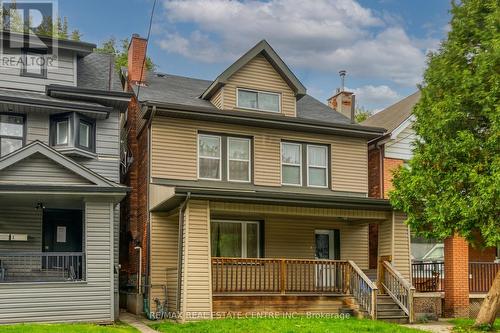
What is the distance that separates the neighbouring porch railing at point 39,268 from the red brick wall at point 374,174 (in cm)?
1143

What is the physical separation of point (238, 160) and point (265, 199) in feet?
13.3

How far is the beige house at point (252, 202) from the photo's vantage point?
1588cm

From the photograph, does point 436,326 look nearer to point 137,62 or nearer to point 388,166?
point 388,166

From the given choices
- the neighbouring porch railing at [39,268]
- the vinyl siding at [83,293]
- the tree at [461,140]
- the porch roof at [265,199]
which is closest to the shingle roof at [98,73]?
the porch roof at [265,199]

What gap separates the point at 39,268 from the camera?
16.1 metres

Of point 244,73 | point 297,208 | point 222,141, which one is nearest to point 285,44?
point 244,73

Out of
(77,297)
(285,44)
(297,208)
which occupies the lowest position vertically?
(77,297)

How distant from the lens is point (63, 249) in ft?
58.2

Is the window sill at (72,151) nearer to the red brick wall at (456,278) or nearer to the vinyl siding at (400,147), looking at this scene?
the vinyl siding at (400,147)

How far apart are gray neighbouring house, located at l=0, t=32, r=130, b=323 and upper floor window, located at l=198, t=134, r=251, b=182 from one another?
9.05ft

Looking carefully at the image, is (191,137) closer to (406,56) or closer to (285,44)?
(285,44)

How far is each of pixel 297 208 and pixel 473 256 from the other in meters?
9.52

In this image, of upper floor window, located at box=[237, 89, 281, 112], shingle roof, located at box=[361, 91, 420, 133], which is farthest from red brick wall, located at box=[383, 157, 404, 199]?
upper floor window, located at box=[237, 89, 281, 112]

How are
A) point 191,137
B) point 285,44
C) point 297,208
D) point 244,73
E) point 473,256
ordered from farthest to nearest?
point 285,44, point 473,256, point 244,73, point 191,137, point 297,208
